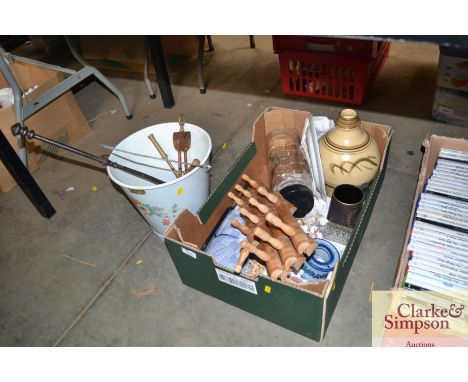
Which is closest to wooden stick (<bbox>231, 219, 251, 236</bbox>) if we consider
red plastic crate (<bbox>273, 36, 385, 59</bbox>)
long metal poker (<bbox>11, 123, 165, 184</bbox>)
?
long metal poker (<bbox>11, 123, 165, 184</bbox>)

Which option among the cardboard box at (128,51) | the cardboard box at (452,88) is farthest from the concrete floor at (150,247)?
the cardboard box at (128,51)

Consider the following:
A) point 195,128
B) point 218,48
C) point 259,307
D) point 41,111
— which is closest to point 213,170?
point 195,128

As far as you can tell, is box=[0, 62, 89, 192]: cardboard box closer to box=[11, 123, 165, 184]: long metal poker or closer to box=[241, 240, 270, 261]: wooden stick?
box=[11, 123, 165, 184]: long metal poker

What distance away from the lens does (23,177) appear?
1.27 meters

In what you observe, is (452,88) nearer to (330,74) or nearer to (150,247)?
(330,74)

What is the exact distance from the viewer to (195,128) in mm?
1221

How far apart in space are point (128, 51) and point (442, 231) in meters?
1.95

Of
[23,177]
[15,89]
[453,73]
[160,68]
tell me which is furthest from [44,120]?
[453,73]

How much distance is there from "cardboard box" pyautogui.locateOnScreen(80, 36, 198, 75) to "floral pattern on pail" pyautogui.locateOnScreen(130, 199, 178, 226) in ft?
4.34

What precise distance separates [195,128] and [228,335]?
654 millimetres

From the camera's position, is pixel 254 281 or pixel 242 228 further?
pixel 242 228

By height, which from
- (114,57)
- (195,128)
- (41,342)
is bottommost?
(41,342)

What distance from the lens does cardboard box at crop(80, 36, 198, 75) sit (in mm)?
2180

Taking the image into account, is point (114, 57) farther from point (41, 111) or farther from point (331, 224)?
point (331, 224)
